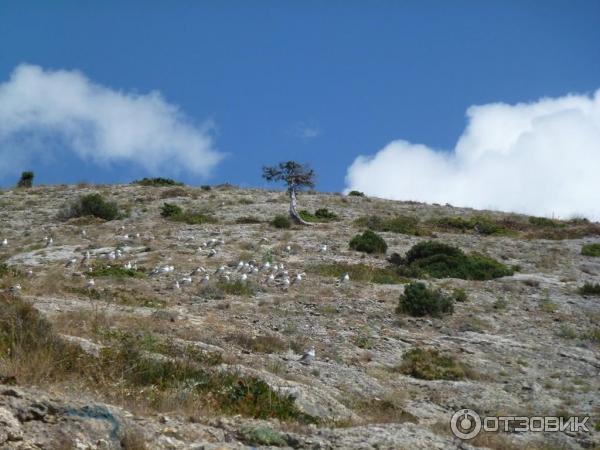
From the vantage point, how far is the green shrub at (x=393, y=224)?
107ft

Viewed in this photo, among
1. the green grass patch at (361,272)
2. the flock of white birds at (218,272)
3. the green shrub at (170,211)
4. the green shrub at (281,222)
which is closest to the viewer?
the flock of white birds at (218,272)

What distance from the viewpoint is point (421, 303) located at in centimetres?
1880

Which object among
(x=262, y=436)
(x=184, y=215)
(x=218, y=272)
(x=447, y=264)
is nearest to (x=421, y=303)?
(x=447, y=264)

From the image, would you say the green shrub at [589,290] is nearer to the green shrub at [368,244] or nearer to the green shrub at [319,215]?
the green shrub at [368,244]

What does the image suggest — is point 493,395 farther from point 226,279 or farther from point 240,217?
point 240,217

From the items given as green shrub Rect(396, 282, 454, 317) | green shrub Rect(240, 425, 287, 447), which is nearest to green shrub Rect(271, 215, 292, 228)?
green shrub Rect(396, 282, 454, 317)

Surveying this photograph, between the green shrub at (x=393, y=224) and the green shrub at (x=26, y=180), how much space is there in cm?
2581

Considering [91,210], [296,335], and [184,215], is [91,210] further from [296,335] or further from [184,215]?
[296,335]

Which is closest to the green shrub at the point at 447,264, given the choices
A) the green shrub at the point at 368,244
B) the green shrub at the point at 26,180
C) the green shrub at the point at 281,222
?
the green shrub at the point at 368,244

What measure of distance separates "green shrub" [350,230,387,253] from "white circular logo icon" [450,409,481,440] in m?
16.3

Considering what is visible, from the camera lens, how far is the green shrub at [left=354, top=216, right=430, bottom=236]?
3272cm

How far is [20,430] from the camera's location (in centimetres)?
613

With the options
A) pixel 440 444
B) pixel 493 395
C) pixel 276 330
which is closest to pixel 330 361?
pixel 276 330

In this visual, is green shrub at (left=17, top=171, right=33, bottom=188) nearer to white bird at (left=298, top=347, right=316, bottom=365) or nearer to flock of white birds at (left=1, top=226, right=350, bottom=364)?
flock of white birds at (left=1, top=226, right=350, bottom=364)
